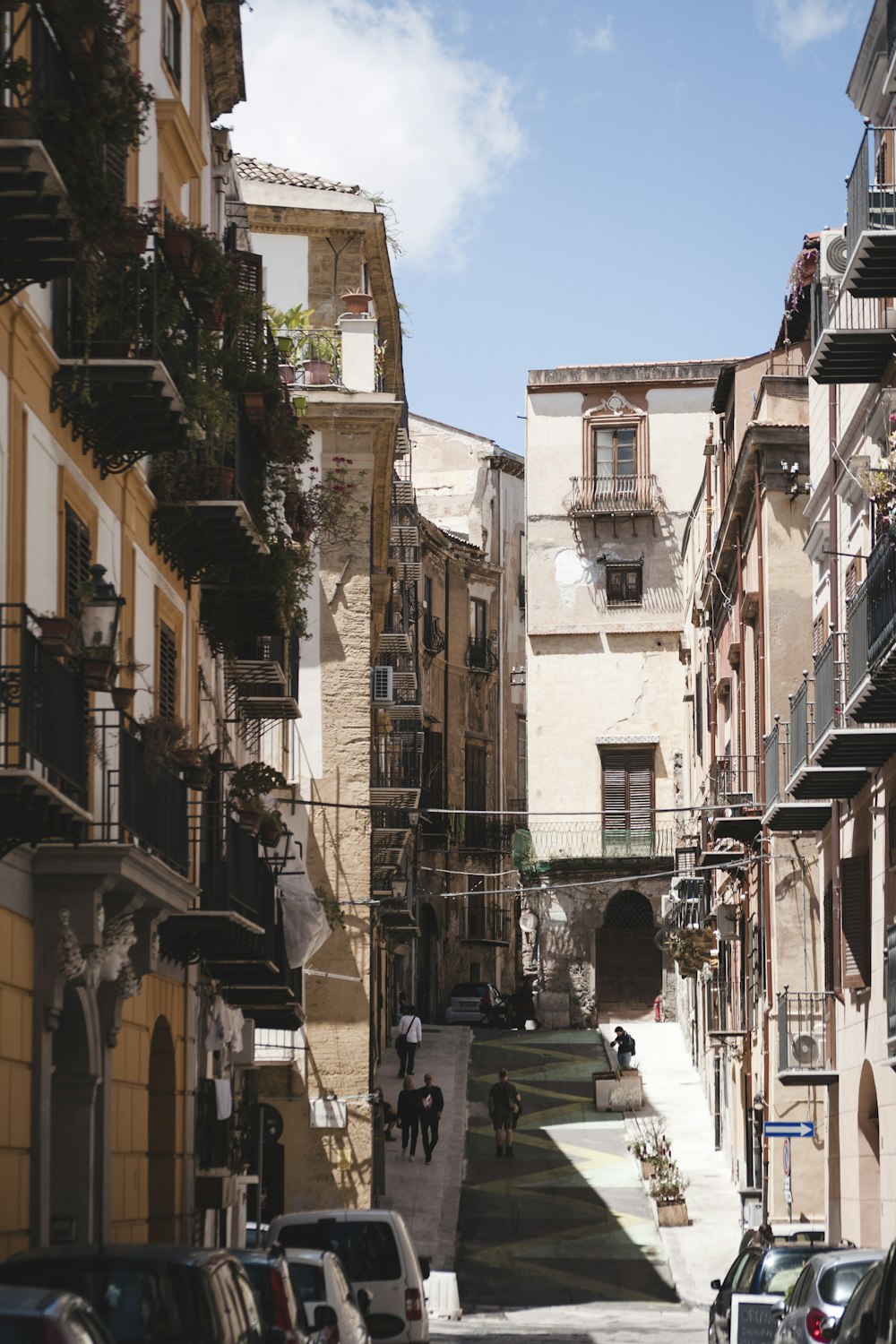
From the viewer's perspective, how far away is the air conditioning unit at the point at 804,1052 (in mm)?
27266

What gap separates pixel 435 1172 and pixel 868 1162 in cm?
1263

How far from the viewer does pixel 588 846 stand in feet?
182

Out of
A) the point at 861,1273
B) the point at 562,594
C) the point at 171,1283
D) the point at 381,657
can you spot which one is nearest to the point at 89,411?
the point at 171,1283

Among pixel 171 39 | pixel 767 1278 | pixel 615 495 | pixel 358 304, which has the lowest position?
pixel 767 1278

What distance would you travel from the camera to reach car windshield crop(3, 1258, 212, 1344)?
10359mm

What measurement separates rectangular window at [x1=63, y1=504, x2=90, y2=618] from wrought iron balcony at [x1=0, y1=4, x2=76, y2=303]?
281 centimetres

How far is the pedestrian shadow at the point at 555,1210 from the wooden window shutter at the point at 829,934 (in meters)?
4.98

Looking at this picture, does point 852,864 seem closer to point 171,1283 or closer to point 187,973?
point 187,973

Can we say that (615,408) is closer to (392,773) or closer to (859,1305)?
(392,773)

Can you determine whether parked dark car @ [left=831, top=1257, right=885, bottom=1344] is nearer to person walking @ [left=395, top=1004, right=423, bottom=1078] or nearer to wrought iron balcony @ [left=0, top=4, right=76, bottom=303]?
wrought iron balcony @ [left=0, top=4, right=76, bottom=303]

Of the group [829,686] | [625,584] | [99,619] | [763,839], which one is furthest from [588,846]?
[99,619]

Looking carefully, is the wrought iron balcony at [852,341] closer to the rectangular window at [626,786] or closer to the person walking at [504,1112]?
the person walking at [504,1112]

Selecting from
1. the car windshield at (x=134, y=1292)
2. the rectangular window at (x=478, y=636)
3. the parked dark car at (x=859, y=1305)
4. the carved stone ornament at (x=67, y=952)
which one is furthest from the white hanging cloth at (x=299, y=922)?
the rectangular window at (x=478, y=636)

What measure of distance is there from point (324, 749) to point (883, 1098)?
12.7m
